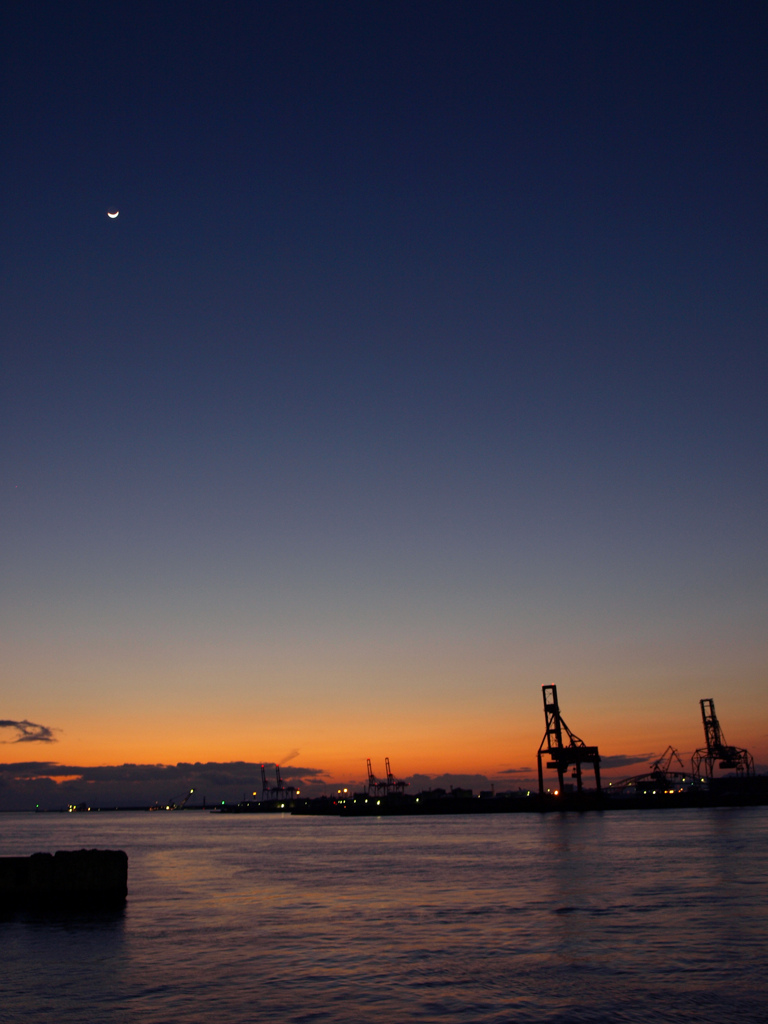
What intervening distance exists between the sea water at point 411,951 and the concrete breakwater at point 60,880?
811 millimetres

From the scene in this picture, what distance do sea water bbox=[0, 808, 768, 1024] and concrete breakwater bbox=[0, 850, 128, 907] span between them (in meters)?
0.81

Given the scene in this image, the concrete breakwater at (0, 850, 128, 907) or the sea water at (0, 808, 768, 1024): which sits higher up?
the concrete breakwater at (0, 850, 128, 907)

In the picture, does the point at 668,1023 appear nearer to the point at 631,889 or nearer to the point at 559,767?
the point at 631,889

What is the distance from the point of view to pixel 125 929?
26.8 metres

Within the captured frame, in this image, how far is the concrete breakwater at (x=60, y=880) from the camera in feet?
97.3

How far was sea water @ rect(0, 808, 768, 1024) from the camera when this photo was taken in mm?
16359

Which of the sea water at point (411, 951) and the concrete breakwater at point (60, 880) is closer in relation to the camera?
the sea water at point (411, 951)

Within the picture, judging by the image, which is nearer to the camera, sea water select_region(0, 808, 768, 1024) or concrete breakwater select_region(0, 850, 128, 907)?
sea water select_region(0, 808, 768, 1024)

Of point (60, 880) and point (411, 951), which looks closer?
point (411, 951)

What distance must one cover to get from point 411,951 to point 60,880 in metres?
14.7

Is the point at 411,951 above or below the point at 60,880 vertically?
below

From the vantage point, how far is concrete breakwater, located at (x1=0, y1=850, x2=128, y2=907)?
29656 millimetres

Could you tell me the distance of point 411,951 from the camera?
22.4 metres

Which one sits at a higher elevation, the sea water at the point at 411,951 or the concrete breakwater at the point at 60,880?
the concrete breakwater at the point at 60,880
